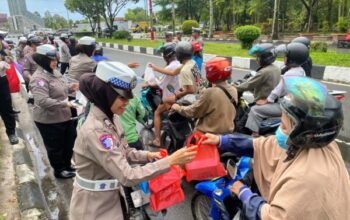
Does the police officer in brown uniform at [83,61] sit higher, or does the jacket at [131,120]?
the police officer in brown uniform at [83,61]

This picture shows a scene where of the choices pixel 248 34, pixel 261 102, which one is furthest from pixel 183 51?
pixel 248 34

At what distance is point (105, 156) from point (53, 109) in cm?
228

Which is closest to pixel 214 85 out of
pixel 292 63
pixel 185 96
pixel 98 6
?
pixel 185 96

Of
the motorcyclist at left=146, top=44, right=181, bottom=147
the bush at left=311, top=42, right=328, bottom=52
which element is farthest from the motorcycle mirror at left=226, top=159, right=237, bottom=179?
the bush at left=311, top=42, right=328, bottom=52

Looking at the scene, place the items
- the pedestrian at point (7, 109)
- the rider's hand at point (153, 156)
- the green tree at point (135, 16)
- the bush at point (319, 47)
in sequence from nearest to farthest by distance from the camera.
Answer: the rider's hand at point (153, 156) < the pedestrian at point (7, 109) < the bush at point (319, 47) < the green tree at point (135, 16)

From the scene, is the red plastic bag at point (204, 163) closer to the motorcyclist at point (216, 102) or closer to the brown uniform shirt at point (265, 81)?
the motorcyclist at point (216, 102)

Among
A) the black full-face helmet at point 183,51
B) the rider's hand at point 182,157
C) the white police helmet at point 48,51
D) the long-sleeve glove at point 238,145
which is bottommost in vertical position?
the long-sleeve glove at point 238,145

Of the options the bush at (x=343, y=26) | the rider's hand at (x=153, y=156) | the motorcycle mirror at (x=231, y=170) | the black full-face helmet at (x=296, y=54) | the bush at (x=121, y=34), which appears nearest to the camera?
the rider's hand at (x=153, y=156)

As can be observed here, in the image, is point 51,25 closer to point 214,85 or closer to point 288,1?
point 288,1

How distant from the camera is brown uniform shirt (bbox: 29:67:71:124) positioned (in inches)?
139

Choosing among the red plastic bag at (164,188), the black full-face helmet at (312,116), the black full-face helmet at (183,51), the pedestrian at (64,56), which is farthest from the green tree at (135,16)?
Result: the black full-face helmet at (312,116)

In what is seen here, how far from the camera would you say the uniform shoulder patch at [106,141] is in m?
1.76

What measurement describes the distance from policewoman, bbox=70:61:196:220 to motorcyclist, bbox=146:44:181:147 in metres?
2.75

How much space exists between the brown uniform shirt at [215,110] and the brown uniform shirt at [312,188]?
1771mm
